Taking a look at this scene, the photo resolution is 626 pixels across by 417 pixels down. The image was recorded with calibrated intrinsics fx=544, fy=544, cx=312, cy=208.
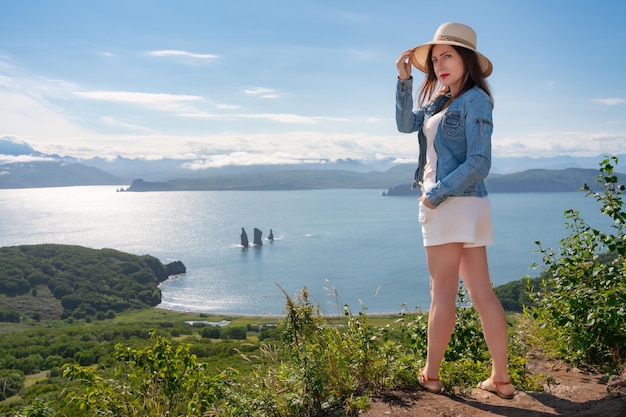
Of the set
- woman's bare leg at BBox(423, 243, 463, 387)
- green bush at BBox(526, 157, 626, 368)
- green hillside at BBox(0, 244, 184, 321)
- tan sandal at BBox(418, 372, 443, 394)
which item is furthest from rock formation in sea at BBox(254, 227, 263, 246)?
woman's bare leg at BBox(423, 243, 463, 387)

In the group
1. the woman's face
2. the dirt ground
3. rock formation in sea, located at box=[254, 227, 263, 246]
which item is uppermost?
the woman's face

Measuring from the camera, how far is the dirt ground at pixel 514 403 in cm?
264

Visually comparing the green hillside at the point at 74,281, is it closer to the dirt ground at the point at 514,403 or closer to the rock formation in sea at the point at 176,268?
the rock formation in sea at the point at 176,268

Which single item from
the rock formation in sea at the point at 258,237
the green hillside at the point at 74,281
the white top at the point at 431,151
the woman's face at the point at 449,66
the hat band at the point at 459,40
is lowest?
the green hillside at the point at 74,281

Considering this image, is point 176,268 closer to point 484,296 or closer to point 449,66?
point 484,296

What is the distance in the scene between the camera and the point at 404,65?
3004mm

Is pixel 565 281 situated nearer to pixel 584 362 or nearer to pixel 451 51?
pixel 584 362

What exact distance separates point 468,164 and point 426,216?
1.11ft

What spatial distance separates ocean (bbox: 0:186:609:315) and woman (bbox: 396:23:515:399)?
28470 mm

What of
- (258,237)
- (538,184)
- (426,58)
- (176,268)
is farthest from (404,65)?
(538,184)

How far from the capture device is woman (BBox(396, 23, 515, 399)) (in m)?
2.58

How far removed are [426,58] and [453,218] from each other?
2.96ft

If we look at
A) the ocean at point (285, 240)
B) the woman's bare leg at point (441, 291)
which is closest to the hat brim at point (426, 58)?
the woman's bare leg at point (441, 291)

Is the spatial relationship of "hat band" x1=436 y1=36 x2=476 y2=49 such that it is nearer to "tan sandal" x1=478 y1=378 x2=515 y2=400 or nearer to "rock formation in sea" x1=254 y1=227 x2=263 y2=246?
"tan sandal" x1=478 y1=378 x2=515 y2=400
